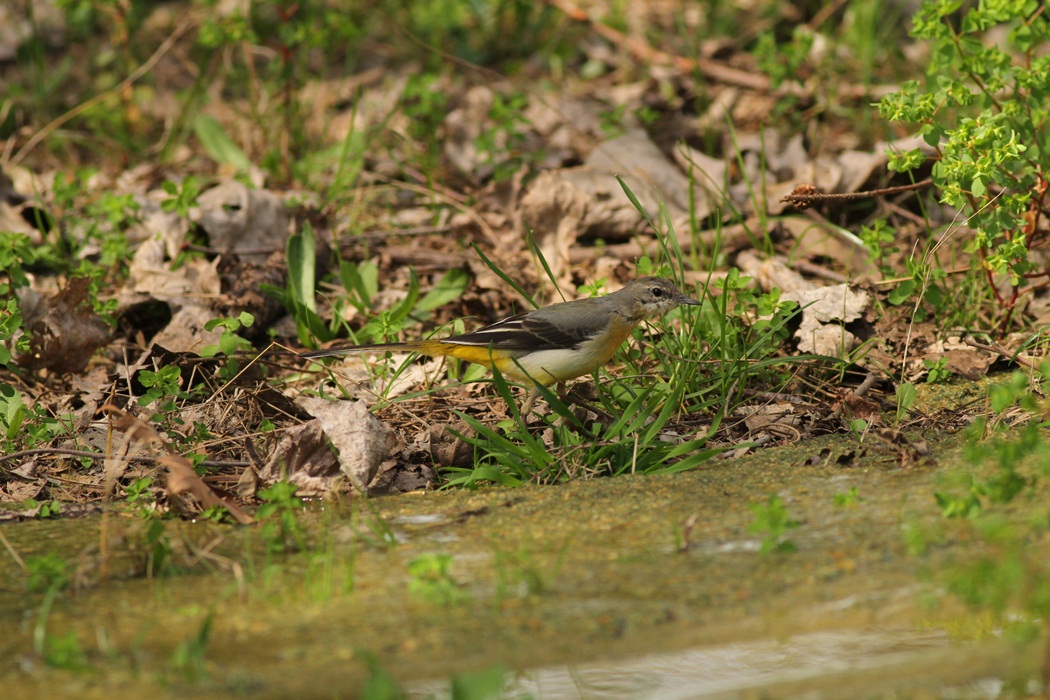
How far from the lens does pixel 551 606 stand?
3156mm

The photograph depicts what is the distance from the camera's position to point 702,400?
5.10 m

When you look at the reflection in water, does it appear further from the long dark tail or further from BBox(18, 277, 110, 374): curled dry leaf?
BBox(18, 277, 110, 374): curled dry leaf

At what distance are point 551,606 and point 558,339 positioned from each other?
2.38 meters

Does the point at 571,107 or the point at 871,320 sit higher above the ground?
the point at 571,107

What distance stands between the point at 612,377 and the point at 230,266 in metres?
2.80

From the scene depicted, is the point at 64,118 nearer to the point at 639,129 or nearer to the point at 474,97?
the point at 474,97

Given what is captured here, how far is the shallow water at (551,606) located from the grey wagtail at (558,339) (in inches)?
51.4

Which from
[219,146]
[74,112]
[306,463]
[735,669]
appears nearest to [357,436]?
[306,463]

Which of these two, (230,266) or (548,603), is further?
(230,266)

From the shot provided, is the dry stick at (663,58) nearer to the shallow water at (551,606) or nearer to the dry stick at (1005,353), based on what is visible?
the dry stick at (1005,353)

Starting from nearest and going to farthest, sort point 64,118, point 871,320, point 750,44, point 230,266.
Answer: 1. point 871,320
2. point 230,266
3. point 64,118
4. point 750,44

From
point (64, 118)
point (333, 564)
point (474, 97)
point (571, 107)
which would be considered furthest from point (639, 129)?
point (333, 564)

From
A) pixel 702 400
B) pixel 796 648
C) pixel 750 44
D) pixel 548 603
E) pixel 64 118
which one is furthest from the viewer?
pixel 750 44

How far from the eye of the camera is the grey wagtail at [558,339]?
533cm
